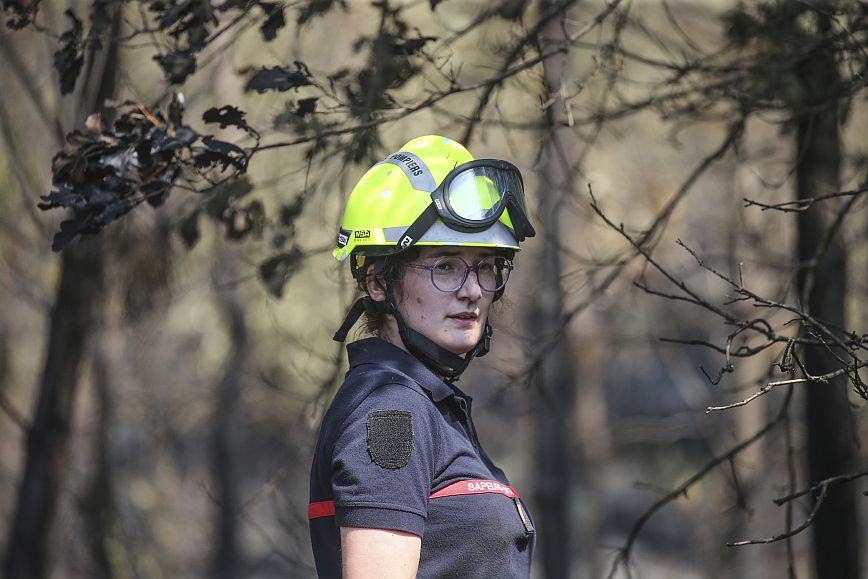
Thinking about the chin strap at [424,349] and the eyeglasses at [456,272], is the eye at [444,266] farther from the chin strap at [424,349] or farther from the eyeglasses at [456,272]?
the chin strap at [424,349]

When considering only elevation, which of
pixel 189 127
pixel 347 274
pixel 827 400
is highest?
pixel 189 127

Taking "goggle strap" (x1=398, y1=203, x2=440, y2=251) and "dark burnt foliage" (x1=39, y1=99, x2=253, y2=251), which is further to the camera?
"dark burnt foliage" (x1=39, y1=99, x2=253, y2=251)

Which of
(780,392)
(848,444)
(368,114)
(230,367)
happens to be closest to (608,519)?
(780,392)

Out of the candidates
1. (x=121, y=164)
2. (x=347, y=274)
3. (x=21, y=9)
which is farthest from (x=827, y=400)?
(x=21, y=9)

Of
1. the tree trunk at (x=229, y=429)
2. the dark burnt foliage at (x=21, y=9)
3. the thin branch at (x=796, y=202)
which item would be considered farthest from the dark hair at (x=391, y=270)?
the tree trunk at (x=229, y=429)

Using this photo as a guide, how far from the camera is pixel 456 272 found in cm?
284

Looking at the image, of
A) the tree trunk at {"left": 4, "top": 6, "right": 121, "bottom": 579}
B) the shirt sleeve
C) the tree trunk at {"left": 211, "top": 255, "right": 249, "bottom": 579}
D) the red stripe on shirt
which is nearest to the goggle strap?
the shirt sleeve

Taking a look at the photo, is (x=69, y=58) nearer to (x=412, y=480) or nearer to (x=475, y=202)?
(x=475, y=202)

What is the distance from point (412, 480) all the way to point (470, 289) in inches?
22.2

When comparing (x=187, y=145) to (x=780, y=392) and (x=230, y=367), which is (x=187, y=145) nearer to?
(x=230, y=367)

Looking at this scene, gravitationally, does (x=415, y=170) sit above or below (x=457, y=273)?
above

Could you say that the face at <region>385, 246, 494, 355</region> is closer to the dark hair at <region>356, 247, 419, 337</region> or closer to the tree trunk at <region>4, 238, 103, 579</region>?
the dark hair at <region>356, 247, 419, 337</region>

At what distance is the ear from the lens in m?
2.88

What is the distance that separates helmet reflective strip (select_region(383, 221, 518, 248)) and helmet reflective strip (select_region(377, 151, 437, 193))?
0.44 ft
